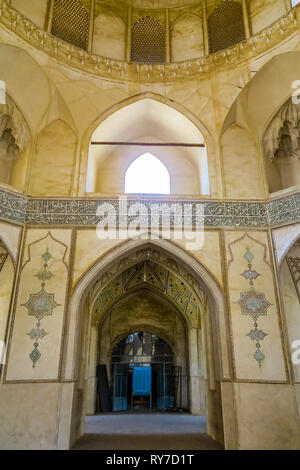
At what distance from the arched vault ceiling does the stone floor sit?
2991mm

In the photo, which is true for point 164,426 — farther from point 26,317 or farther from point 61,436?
point 26,317

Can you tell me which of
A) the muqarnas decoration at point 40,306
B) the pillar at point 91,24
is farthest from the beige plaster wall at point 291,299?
the pillar at point 91,24

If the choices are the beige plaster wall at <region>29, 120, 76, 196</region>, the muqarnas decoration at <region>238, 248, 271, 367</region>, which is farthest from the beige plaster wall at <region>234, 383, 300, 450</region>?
the beige plaster wall at <region>29, 120, 76, 196</region>

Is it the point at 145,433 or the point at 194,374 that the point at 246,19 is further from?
the point at 194,374

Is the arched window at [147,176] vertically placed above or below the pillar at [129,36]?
below

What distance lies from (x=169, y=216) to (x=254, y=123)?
2960mm

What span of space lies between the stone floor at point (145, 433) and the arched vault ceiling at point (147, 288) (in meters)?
2.99

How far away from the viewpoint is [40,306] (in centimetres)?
662

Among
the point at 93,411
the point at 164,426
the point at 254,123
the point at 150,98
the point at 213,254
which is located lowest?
the point at 164,426

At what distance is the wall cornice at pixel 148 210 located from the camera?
7.16 m

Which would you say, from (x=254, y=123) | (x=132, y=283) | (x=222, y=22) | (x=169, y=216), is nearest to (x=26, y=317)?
(x=169, y=216)

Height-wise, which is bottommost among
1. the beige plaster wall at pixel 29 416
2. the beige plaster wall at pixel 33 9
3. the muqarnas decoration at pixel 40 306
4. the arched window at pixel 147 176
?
the beige plaster wall at pixel 29 416

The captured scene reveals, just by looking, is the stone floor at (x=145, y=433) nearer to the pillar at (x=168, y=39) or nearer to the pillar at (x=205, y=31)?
the pillar at (x=168, y=39)

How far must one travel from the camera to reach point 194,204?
7.59 meters
